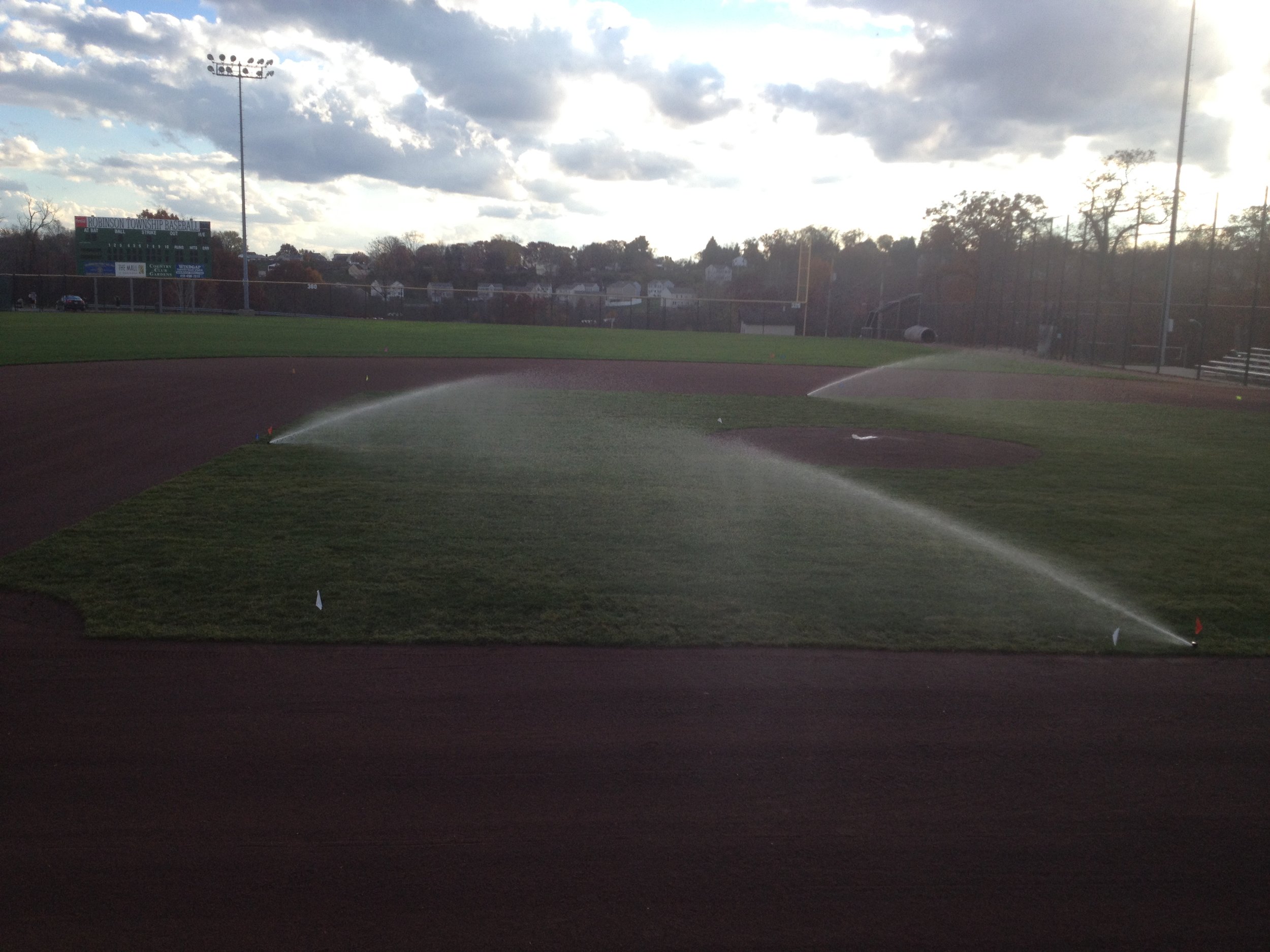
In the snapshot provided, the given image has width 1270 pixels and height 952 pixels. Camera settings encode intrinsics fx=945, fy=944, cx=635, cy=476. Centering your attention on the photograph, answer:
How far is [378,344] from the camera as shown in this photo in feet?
112

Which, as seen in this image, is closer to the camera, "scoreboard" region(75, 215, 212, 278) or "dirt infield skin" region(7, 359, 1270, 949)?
"dirt infield skin" region(7, 359, 1270, 949)

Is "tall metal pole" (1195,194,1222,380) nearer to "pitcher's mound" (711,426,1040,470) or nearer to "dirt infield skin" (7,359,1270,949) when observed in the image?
"pitcher's mound" (711,426,1040,470)

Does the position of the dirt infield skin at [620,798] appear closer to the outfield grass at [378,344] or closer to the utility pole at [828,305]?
the outfield grass at [378,344]

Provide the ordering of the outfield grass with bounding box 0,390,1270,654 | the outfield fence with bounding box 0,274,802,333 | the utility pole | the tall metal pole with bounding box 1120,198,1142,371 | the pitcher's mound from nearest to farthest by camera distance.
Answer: the outfield grass with bounding box 0,390,1270,654 → the pitcher's mound → the tall metal pole with bounding box 1120,198,1142,371 → the outfield fence with bounding box 0,274,802,333 → the utility pole

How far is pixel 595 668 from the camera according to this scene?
5422 mm

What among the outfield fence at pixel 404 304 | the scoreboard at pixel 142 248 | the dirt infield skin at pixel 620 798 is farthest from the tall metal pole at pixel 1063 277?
the scoreboard at pixel 142 248

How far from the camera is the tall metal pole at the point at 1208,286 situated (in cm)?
2988

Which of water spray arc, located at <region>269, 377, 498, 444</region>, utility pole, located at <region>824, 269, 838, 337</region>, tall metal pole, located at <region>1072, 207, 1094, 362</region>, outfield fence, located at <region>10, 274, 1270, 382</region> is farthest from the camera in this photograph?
utility pole, located at <region>824, 269, 838, 337</region>

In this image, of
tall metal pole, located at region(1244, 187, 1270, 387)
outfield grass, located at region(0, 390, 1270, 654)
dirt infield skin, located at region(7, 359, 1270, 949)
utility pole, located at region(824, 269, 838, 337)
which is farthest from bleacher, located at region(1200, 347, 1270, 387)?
utility pole, located at region(824, 269, 838, 337)

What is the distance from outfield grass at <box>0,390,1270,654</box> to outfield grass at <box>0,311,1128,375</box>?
1716 centimetres

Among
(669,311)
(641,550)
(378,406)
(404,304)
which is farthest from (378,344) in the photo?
(669,311)

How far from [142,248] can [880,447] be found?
60164 millimetres

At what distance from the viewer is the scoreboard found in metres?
59.9

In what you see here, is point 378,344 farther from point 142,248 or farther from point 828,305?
point 828,305
